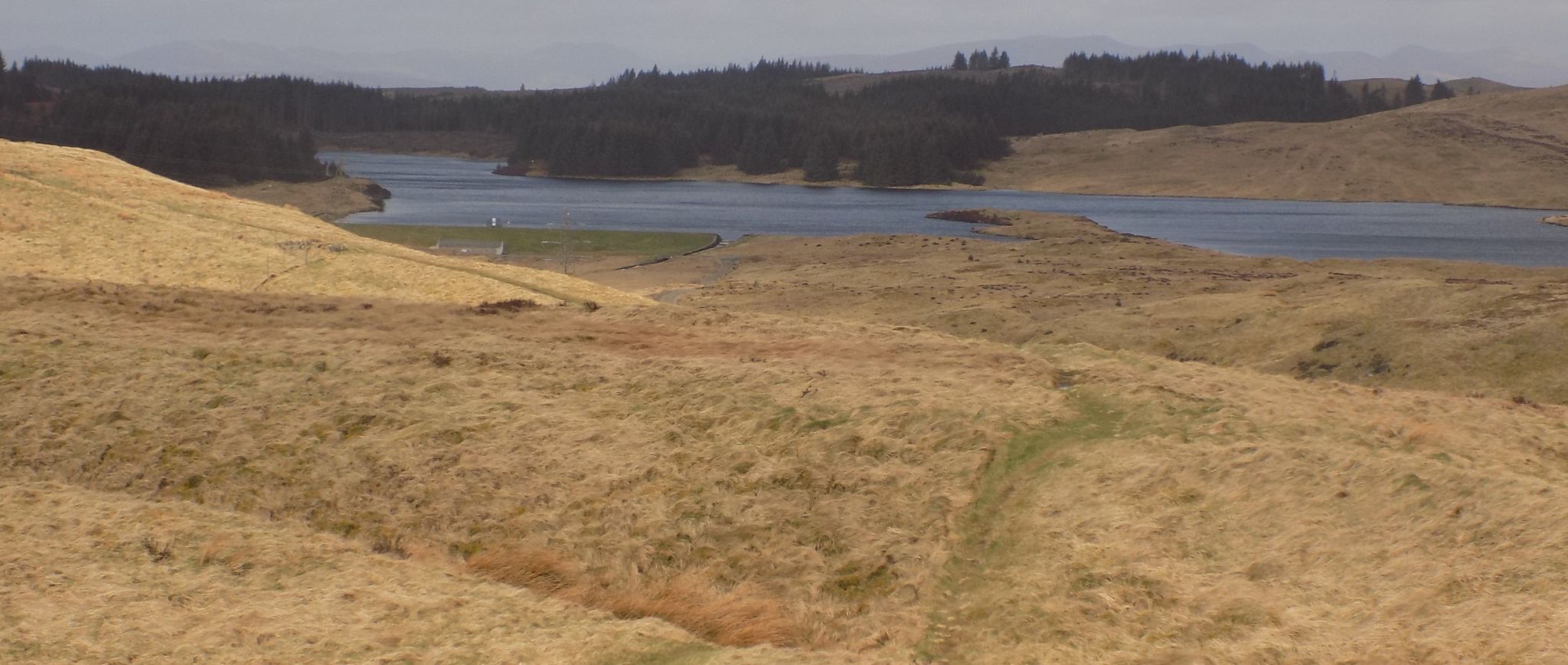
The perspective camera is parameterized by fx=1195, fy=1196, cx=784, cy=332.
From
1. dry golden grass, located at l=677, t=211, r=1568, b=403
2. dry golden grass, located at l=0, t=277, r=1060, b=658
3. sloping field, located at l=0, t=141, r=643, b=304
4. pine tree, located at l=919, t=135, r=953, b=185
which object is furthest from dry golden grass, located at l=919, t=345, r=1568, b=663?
pine tree, located at l=919, t=135, r=953, b=185

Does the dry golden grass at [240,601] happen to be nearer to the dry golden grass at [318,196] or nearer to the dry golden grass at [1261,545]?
the dry golden grass at [1261,545]

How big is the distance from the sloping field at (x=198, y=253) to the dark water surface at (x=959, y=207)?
5514 centimetres

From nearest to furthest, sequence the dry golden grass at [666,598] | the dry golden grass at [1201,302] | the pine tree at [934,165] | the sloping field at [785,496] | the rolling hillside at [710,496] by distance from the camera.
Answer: the rolling hillside at [710,496] → the sloping field at [785,496] → the dry golden grass at [666,598] → the dry golden grass at [1201,302] → the pine tree at [934,165]

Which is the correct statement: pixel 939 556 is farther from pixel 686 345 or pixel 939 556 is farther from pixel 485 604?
pixel 686 345

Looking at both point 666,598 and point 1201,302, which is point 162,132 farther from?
point 666,598

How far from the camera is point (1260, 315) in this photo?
142ft

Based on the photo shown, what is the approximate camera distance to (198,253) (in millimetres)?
38938

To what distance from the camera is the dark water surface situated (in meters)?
102

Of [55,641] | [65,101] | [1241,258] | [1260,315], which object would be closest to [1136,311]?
[1260,315]

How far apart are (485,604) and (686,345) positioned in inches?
460

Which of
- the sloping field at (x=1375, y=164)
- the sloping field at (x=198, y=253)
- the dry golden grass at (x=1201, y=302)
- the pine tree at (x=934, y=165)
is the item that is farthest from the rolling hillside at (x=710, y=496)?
the pine tree at (x=934, y=165)

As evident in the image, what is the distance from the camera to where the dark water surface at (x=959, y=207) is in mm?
102000

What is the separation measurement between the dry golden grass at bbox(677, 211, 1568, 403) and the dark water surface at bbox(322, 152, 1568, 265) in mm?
21287

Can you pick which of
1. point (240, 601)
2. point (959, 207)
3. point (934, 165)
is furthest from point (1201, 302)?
point (934, 165)
